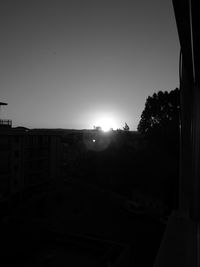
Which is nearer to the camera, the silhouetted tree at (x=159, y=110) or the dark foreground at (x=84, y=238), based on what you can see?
the dark foreground at (x=84, y=238)

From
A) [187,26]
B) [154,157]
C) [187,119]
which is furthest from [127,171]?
[187,26]

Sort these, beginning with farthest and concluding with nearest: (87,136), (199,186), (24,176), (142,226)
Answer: (87,136) → (24,176) → (142,226) → (199,186)

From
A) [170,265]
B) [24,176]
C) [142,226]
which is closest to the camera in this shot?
[170,265]

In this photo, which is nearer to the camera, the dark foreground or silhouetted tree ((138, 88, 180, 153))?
the dark foreground

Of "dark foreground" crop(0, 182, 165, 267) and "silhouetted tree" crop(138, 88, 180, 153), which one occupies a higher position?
"silhouetted tree" crop(138, 88, 180, 153)

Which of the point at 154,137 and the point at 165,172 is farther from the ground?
the point at 154,137

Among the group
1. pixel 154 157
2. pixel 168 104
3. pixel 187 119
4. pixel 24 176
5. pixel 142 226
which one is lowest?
pixel 142 226

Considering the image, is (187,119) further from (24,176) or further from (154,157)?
(24,176)

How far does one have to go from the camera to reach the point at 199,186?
129 centimetres

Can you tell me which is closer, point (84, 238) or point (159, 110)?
point (84, 238)

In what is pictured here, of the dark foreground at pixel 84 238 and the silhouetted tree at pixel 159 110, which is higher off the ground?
the silhouetted tree at pixel 159 110

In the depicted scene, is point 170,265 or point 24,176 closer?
point 170,265

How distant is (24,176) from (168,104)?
973 centimetres

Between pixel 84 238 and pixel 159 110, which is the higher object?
pixel 159 110
